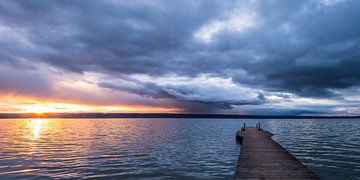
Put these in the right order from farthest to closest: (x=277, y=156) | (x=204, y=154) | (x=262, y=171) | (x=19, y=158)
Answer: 1. (x=204, y=154)
2. (x=19, y=158)
3. (x=277, y=156)
4. (x=262, y=171)

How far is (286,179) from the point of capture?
13.8m

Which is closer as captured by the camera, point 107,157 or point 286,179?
point 286,179

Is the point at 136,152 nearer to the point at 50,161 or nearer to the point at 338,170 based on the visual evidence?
the point at 50,161

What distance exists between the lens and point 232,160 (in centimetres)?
2344

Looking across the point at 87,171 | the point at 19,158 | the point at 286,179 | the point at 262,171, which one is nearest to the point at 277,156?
the point at 262,171

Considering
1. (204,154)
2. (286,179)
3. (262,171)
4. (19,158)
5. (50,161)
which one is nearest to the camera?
(286,179)

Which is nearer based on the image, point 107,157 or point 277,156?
point 277,156

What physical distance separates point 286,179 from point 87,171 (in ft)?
39.8

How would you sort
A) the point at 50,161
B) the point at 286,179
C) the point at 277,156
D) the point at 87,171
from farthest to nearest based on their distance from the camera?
1. the point at 50,161
2. the point at 277,156
3. the point at 87,171
4. the point at 286,179

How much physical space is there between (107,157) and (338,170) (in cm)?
1745

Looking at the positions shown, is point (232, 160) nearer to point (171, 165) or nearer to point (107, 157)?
point (171, 165)

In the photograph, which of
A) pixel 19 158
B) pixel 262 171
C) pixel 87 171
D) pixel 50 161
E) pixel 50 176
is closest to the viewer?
pixel 262 171

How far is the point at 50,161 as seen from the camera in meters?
22.8

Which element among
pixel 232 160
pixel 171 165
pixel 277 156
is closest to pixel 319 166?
pixel 277 156
